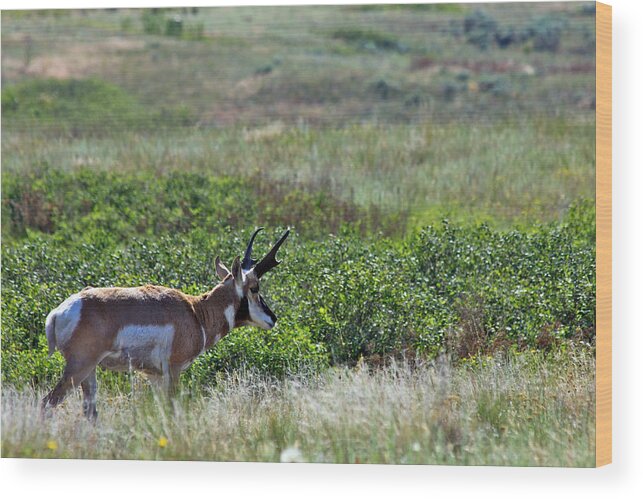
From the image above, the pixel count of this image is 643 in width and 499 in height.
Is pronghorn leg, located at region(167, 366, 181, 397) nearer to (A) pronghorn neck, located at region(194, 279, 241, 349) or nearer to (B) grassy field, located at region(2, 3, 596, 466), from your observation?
(B) grassy field, located at region(2, 3, 596, 466)

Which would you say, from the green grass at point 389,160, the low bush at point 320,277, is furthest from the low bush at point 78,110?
the low bush at point 320,277

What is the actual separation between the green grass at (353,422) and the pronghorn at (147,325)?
1.05ft

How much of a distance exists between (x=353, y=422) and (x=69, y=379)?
7.02ft

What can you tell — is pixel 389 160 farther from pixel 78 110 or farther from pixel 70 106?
pixel 70 106

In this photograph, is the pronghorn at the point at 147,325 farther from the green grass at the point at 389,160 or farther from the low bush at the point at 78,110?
the green grass at the point at 389,160

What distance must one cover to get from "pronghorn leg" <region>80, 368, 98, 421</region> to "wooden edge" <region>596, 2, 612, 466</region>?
376 centimetres

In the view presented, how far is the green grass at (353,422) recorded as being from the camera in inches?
358

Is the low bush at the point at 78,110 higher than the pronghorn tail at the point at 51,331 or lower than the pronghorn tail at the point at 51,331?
higher

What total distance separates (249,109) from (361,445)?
4520mm

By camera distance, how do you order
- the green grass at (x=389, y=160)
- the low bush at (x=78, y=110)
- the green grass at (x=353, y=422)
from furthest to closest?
the low bush at (x=78, y=110) → the green grass at (x=389, y=160) → the green grass at (x=353, y=422)

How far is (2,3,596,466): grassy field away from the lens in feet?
30.8

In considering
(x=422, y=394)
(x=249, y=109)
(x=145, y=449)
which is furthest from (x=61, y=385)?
(x=249, y=109)

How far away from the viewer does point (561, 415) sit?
9.13 metres

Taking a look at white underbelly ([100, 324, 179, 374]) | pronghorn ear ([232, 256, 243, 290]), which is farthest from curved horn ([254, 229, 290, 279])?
white underbelly ([100, 324, 179, 374])
